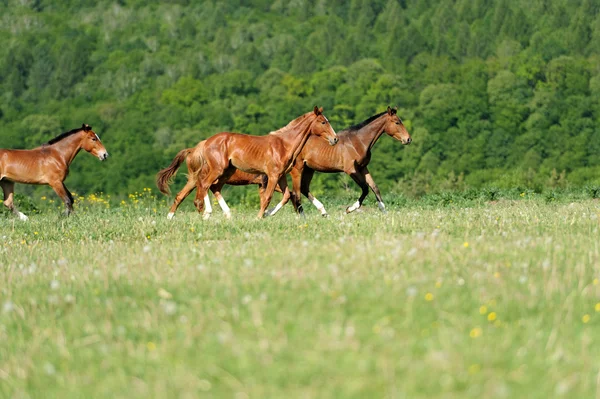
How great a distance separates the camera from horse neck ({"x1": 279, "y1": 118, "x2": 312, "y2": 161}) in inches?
661

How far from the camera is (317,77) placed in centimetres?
14112

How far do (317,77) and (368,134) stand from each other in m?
123

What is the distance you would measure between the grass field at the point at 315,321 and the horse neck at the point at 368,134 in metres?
9.04

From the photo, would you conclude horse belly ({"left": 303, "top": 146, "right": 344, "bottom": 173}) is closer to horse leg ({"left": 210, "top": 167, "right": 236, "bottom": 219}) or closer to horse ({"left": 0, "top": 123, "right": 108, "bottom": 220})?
horse leg ({"left": 210, "top": 167, "right": 236, "bottom": 219})

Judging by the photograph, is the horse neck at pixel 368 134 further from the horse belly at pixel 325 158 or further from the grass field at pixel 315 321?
the grass field at pixel 315 321

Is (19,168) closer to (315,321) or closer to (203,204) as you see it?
(203,204)

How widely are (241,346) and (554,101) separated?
387ft

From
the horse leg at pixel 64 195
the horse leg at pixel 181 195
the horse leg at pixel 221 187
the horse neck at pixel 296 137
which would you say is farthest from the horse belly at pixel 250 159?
the horse leg at pixel 64 195

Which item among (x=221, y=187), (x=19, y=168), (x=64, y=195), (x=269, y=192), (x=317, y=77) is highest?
(x=269, y=192)

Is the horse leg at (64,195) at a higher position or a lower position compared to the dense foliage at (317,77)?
higher

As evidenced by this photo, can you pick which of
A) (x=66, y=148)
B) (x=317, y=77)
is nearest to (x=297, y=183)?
(x=66, y=148)

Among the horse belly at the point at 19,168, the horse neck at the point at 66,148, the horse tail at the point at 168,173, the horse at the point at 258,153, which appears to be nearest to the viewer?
the horse at the point at 258,153

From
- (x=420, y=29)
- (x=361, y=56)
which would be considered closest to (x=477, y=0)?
(x=420, y=29)

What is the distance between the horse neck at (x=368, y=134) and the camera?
19.0 meters
